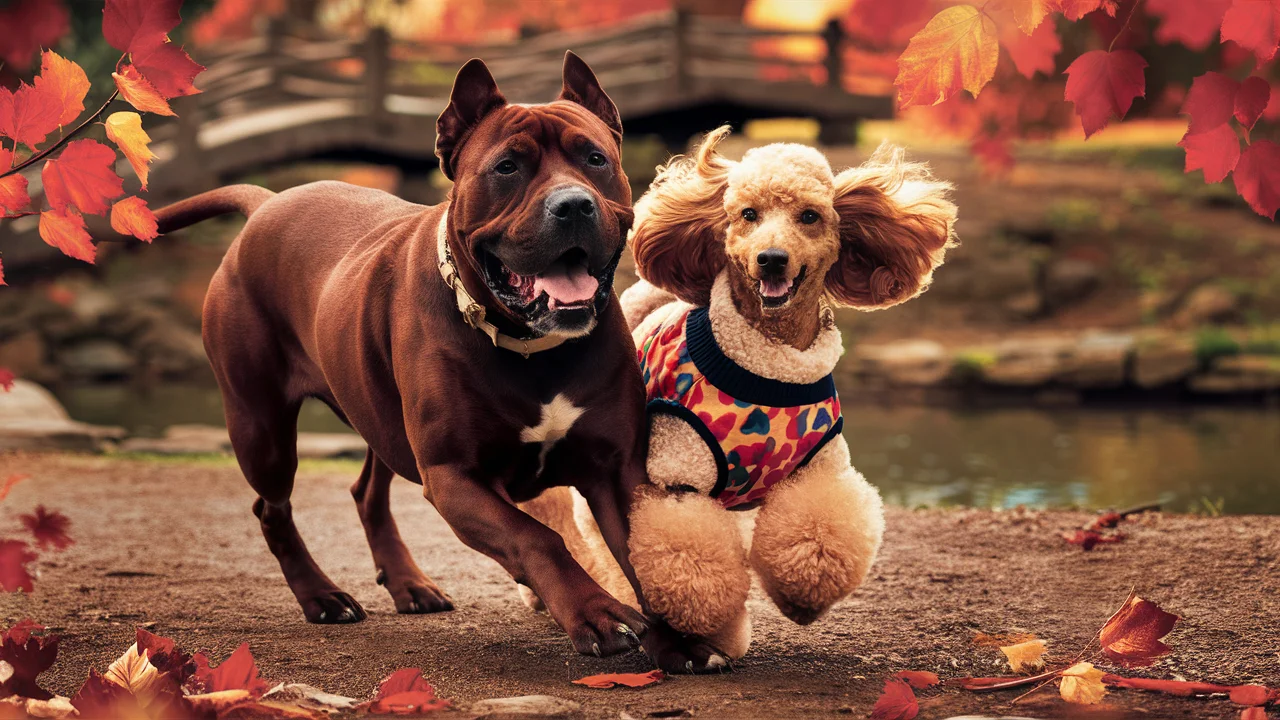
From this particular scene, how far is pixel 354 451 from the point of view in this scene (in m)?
9.69

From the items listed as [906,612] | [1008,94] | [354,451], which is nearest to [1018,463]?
[354,451]

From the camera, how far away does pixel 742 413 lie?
3.62 metres

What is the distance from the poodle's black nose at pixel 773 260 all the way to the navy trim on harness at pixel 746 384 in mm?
299

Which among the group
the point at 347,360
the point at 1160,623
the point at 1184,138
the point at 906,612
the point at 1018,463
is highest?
the point at 1184,138

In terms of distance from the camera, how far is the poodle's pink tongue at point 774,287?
3562 millimetres

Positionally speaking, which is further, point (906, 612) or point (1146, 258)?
point (1146, 258)

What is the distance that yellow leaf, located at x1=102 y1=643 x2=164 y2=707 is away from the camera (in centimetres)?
291

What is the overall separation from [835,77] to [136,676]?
50.1 feet

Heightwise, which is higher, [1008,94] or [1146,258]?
[1008,94]

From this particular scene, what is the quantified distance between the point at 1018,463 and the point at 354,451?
16.4 ft

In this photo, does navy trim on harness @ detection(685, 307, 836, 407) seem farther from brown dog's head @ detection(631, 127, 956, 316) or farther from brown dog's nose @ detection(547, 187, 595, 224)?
brown dog's nose @ detection(547, 187, 595, 224)

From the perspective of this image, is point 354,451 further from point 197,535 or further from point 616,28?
point 616,28

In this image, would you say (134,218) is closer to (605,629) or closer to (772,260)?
(605,629)

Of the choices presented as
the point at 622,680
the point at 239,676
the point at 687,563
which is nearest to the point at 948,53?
the point at 687,563
